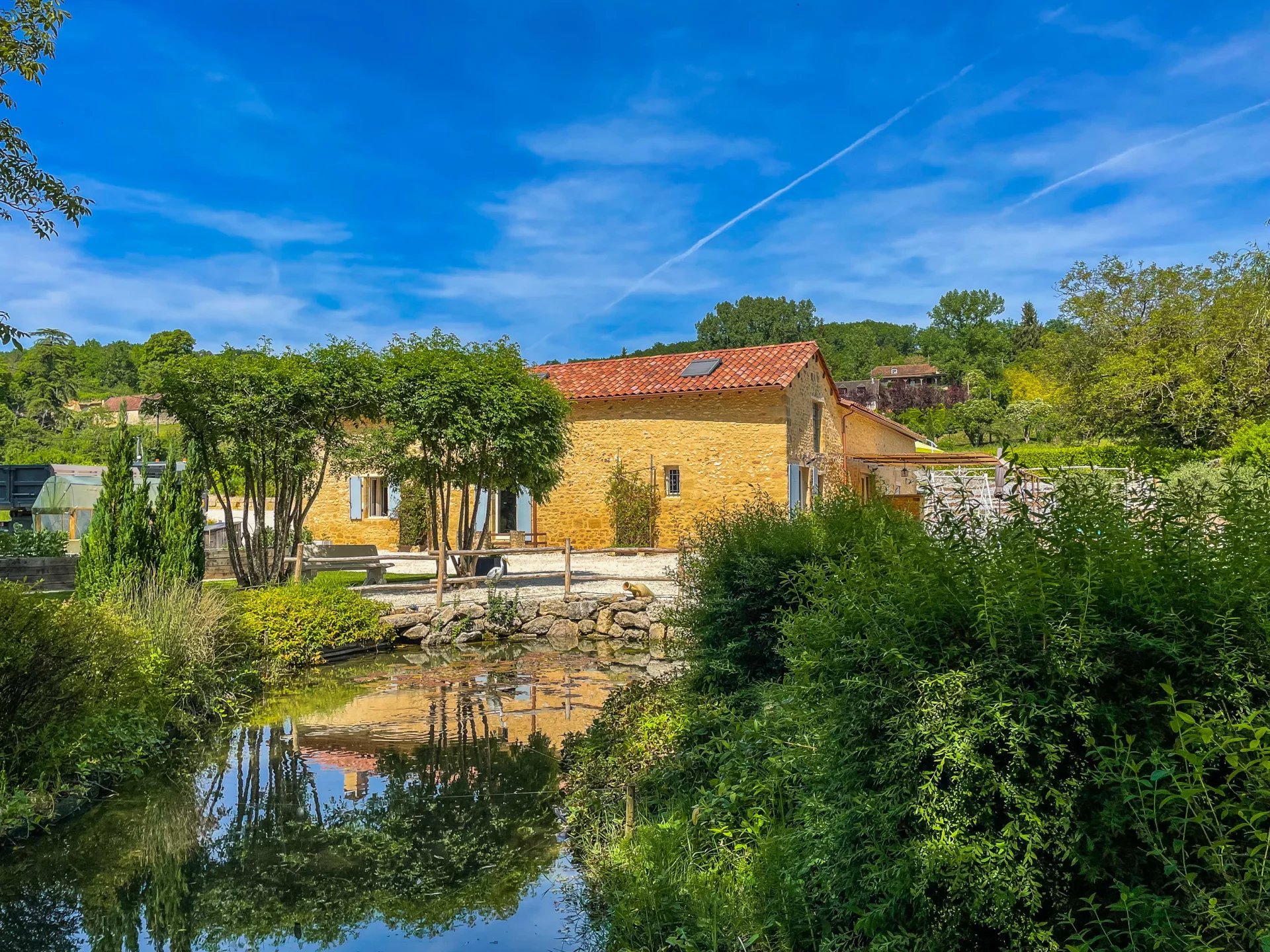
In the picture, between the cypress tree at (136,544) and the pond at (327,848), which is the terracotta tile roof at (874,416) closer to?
the cypress tree at (136,544)

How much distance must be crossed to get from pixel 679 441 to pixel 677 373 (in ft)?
7.19

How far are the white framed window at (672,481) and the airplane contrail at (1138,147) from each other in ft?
35.1

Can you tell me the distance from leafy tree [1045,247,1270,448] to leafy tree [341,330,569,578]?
1393cm

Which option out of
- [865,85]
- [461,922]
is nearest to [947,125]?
[865,85]

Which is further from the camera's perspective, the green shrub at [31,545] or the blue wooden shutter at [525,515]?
the blue wooden shutter at [525,515]

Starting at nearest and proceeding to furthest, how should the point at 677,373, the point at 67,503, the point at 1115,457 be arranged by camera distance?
the point at 1115,457 → the point at 67,503 → the point at 677,373

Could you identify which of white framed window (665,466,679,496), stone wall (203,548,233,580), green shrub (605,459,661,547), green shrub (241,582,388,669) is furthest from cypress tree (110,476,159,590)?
white framed window (665,466,679,496)

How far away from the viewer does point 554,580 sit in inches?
679

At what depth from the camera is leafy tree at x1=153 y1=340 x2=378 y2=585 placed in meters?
14.2

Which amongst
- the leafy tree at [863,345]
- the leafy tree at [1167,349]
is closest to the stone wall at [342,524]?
the leafy tree at [1167,349]

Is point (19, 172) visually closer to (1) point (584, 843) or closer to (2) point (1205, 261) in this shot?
(1) point (584, 843)

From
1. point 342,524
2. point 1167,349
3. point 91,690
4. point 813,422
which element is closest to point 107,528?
point 91,690

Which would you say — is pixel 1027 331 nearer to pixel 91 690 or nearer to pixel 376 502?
pixel 376 502

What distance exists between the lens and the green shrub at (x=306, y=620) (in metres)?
10.6
